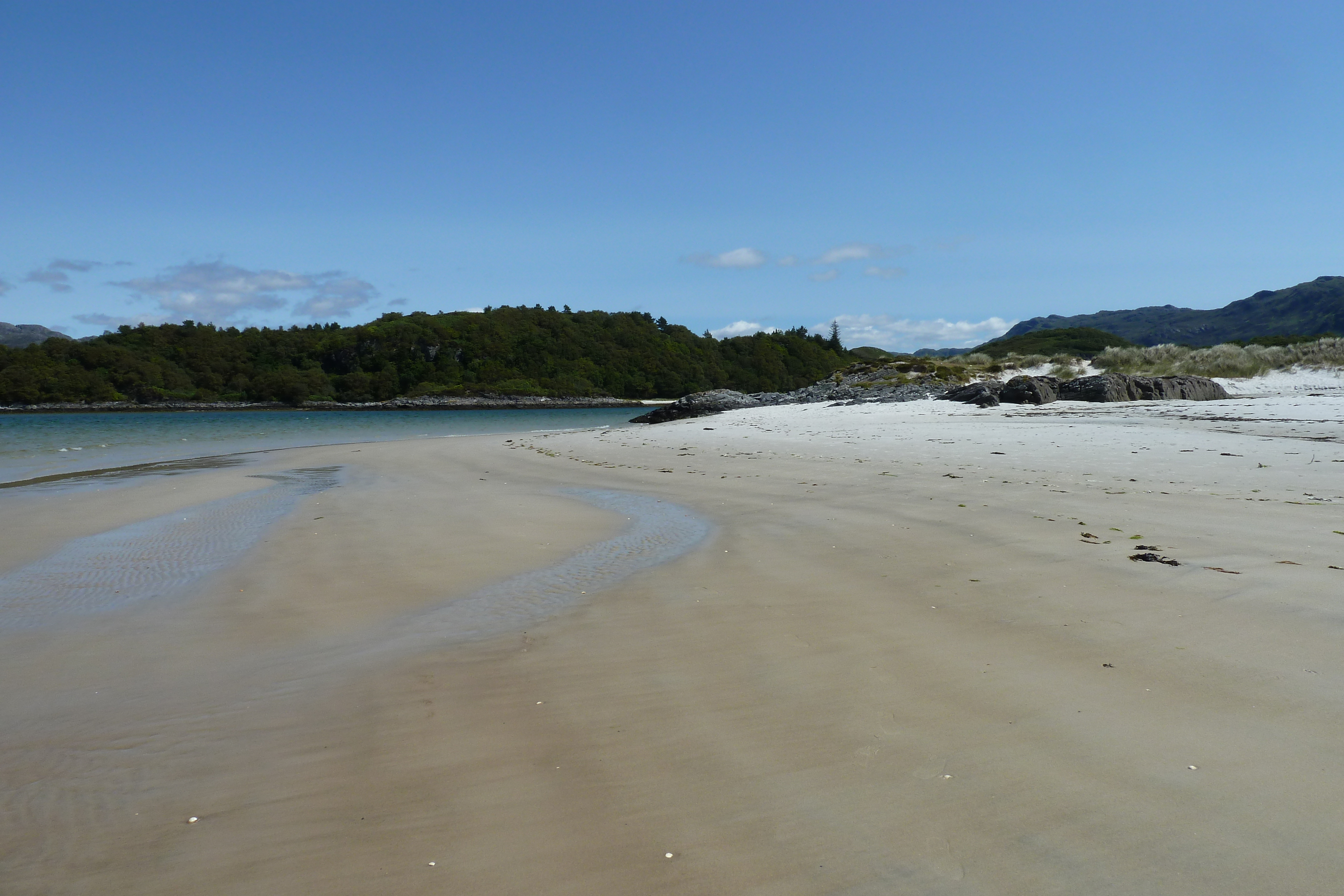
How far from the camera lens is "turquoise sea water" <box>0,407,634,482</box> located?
1848 cm

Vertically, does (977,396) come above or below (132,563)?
above

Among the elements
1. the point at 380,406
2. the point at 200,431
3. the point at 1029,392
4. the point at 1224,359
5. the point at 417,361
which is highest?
the point at 417,361

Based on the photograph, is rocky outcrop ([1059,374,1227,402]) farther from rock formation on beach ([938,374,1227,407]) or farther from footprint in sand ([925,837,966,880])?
footprint in sand ([925,837,966,880])

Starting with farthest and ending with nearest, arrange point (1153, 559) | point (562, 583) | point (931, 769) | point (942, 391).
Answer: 1. point (942, 391)
2. point (562, 583)
3. point (1153, 559)
4. point (931, 769)

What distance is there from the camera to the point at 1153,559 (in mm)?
4809

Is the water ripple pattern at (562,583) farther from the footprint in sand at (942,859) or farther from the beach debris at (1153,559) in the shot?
the beach debris at (1153,559)

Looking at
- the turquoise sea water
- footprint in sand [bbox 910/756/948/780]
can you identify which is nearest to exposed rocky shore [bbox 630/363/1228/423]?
the turquoise sea water

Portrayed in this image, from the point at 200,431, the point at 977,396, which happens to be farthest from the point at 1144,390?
the point at 200,431

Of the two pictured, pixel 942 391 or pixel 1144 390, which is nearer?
pixel 1144 390

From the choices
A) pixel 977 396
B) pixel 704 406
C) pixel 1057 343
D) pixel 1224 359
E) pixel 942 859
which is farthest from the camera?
pixel 1057 343

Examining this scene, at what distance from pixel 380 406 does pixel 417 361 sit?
59.8 feet

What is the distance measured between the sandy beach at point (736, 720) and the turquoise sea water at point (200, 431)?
13.0 metres

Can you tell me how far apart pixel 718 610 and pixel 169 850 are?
9.06 ft

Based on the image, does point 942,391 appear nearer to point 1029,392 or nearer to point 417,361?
point 1029,392
